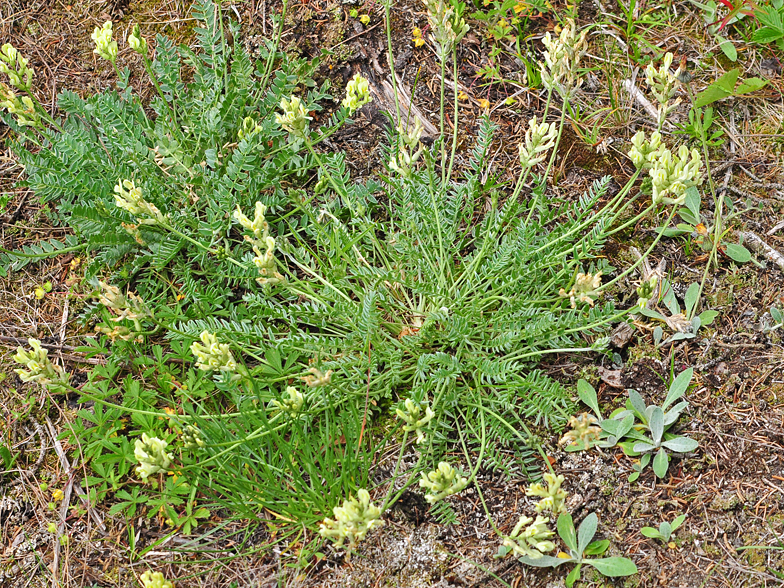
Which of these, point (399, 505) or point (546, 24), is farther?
point (546, 24)

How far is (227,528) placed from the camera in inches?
86.6

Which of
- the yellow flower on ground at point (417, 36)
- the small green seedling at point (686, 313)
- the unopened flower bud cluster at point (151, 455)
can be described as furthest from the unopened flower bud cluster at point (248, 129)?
the small green seedling at point (686, 313)

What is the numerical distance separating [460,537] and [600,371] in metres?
0.74

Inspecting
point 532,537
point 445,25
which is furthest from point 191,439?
point 445,25

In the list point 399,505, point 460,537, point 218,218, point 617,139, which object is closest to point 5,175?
point 218,218

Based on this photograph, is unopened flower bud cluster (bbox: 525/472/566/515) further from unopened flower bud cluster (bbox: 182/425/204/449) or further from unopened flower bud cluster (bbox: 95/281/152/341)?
unopened flower bud cluster (bbox: 95/281/152/341)

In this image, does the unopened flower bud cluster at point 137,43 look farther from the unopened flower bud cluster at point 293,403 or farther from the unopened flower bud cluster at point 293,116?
the unopened flower bud cluster at point 293,403

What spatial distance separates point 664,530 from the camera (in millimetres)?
1948

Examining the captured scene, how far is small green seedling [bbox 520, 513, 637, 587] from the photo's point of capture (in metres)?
A: 1.88

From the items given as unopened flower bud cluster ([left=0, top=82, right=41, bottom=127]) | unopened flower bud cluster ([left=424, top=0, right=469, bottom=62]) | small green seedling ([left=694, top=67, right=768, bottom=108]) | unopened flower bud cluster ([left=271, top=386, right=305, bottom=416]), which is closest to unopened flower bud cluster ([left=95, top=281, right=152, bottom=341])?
unopened flower bud cluster ([left=271, top=386, right=305, bottom=416])

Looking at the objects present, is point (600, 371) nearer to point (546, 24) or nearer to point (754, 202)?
point (754, 202)

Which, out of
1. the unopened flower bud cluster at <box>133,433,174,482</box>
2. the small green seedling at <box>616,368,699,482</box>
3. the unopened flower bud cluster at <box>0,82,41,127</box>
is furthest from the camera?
the unopened flower bud cluster at <box>0,82,41,127</box>

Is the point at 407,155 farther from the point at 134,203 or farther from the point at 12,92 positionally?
the point at 12,92

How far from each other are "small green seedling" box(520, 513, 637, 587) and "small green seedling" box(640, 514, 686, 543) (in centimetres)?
10
